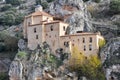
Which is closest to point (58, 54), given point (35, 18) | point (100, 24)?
point (35, 18)

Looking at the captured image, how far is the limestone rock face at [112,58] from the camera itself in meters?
89.8

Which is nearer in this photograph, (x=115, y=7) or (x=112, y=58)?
(x=112, y=58)

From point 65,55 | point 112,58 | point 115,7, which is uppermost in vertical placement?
point 115,7

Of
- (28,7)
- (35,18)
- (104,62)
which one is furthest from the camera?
(28,7)

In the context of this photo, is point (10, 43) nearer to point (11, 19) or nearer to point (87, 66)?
point (11, 19)

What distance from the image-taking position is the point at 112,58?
90938 mm

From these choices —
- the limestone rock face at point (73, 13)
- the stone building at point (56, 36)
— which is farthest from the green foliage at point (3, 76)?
the limestone rock face at point (73, 13)

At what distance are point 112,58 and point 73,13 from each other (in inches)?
579

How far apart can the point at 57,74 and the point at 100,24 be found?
61.7 feet

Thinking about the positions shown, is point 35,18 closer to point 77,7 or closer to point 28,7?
point 77,7

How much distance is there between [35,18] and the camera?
98375mm

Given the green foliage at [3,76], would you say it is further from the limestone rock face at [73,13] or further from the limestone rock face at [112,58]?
the limestone rock face at [112,58]

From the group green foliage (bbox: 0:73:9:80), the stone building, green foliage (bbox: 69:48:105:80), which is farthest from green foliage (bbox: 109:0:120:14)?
green foliage (bbox: 0:73:9:80)

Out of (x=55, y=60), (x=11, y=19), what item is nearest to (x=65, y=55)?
(x=55, y=60)
